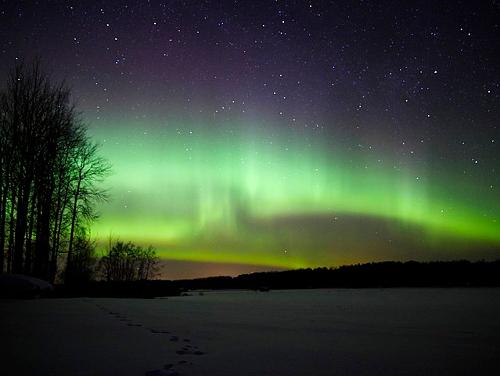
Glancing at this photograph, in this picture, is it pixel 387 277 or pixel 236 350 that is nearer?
pixel 236 350

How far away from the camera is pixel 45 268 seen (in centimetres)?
1803

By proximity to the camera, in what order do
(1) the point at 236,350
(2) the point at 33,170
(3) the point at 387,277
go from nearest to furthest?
(1) the point at 236,350, (2) the point at 33,170, (3) the point at 387,277

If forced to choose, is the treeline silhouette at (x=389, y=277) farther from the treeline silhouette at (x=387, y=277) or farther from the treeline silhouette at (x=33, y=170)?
the treeline silhouette at (x=33, y=170)

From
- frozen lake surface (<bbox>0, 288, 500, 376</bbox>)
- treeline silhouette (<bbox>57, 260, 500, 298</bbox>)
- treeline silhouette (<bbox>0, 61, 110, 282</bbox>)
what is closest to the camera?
frozen lake surface (<bbox>0, 288, 500, 376</bbox>)

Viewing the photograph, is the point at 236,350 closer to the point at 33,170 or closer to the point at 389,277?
the point at 33,170

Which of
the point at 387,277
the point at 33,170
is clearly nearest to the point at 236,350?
the point at 33,170

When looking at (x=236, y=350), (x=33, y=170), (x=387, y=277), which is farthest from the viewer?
(x=387, y=277)

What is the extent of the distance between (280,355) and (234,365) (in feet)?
2.01

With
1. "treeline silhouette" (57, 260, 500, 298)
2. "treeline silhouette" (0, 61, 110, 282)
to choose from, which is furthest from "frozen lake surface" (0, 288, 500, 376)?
"treeline silhouette" (57, 260, 500, 298)

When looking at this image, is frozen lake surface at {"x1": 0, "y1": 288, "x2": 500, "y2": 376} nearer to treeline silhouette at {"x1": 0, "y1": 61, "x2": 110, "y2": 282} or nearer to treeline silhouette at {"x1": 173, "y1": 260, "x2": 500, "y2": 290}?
treeline silhouette at {"x1": 0, "y1": 61, "x2": 110, "y2": 282}

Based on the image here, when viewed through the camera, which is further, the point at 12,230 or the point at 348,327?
the point at 12,230

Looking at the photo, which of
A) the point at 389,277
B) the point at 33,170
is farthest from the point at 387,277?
the point at 33,170

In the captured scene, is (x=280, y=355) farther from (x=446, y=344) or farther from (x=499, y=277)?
(x=499, y=277)

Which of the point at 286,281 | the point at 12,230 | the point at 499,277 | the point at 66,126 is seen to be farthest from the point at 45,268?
the point at 499,277
